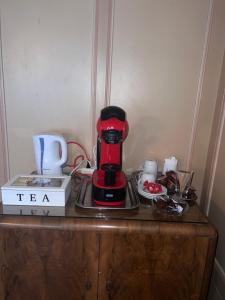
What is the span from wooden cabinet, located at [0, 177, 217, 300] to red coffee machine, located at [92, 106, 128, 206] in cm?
7

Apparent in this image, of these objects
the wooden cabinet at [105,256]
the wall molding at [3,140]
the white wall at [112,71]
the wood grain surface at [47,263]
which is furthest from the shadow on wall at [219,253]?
the wall molding at [3,140]

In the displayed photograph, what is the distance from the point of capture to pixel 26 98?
1.24 m

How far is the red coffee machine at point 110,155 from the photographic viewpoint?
83 centimetres

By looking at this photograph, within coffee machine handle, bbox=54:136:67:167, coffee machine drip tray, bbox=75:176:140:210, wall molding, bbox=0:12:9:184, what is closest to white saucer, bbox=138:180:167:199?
coffee machine drip tray, bbox=75:176:140:210

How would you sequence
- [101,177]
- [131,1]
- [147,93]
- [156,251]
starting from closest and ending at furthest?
[156,251] < [101,177] < [131,1] < [147,93]

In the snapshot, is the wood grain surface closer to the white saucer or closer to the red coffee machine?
the red coffee machine

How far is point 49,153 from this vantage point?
1081 millimetres

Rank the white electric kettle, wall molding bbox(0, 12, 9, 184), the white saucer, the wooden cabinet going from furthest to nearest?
wall molding bbox(0, 12, 9, 184) < the white electric kettle < the white saucer < the wooden cabinet

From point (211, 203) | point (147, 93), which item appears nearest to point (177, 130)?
point (147, 93)

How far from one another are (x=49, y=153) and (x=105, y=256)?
0.53 m

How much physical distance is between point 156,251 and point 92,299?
30 cm

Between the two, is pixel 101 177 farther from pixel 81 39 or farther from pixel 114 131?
pixel 81 39

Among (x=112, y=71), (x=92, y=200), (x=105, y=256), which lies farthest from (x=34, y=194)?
(x=112, y=71)

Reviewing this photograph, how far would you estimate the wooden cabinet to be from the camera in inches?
30.8
